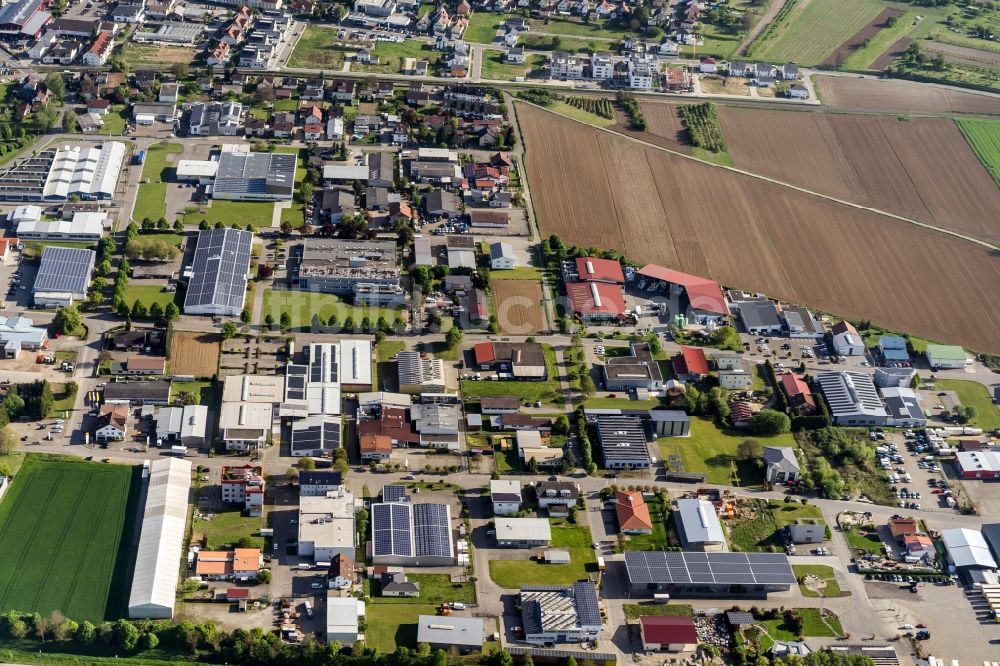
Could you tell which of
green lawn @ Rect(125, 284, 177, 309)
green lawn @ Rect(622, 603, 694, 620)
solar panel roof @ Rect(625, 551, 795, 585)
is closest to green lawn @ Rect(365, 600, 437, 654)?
green lawn @ Rect(622, 603, 694, 620)

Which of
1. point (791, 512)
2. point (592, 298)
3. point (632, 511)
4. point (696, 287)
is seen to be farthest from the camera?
point (696, 287)

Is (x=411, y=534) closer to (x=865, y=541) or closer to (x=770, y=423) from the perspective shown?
(x=770, y=423)

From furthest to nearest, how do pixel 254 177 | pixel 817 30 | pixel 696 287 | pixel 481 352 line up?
1. pixel 817 30
2. pixel 254 177
3. pixel 696 287
4. pixel 481 352

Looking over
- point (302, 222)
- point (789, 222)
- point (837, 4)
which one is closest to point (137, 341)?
point (302, 222)

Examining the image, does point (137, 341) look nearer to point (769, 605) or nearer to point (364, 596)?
point (364, 596)

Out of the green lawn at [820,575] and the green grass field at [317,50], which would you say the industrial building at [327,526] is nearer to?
the green lawn at [820,575]

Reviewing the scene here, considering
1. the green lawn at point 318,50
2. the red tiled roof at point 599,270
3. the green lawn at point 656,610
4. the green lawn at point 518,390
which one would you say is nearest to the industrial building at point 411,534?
the green lawn at point 656,610

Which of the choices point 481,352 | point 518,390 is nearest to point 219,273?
point 481,352
